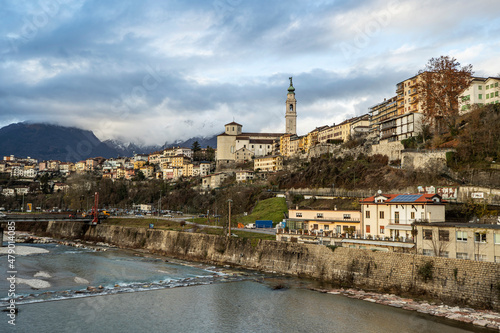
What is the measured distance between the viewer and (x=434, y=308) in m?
26.1

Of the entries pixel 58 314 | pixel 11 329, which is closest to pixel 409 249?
→ pixel 58 314

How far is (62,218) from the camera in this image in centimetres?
7450

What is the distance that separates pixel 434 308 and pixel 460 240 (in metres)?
6.15

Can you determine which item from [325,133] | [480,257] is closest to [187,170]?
[325,133]

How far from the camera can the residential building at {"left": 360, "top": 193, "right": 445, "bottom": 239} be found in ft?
113

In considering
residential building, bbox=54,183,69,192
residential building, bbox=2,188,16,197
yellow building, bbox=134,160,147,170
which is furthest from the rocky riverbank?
yellow building, bbox=134,160,147,170

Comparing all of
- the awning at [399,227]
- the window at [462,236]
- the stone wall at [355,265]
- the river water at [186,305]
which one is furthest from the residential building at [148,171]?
the window at [462,236]

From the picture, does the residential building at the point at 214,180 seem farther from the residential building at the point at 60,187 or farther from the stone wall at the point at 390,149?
the residential building at the point at 60,187

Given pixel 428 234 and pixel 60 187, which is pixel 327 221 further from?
pixel 60 187

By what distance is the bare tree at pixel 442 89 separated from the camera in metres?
61.4

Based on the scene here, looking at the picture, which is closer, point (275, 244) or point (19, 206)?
point (275, 244)

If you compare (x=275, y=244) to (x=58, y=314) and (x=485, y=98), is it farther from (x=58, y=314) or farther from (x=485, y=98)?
(x=485, y=98)

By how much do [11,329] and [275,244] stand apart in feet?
82.2

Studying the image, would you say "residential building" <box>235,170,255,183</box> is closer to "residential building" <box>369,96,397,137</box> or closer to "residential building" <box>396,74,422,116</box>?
"residential building" <box>369,96,397,137</box>
